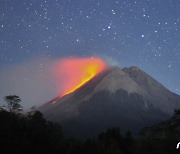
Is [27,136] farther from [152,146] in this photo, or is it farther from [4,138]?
[152,146]

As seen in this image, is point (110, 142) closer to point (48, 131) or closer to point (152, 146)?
point (152, 146)

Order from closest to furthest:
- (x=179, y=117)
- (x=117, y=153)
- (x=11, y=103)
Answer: (x=117, y=153), (x=11, y=103), (x=179, y=117)

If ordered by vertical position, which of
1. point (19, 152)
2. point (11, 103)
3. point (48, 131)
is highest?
point (11, 103)

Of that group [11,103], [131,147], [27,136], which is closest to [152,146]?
[131,147]

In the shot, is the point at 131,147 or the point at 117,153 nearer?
the point at 117,153

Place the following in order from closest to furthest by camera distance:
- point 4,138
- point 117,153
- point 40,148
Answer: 1. point 4,138
2. point 40,148
3. point 117,153

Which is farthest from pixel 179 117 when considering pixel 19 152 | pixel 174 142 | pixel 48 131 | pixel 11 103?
pixel 19 152

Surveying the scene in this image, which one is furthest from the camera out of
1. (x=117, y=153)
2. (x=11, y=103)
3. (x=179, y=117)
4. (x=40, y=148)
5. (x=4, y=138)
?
(x=179, y=117)

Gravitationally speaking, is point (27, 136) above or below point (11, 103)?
below

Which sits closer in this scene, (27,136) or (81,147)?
(27,136)
